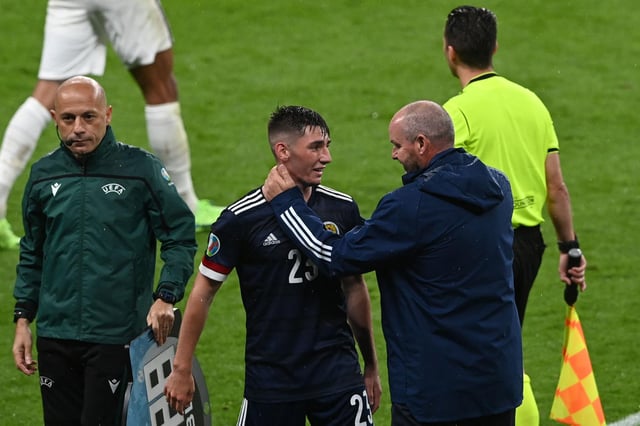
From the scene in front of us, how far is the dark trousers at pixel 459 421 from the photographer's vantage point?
16.1ft

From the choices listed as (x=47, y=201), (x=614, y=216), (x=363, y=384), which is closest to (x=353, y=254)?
(x=363, y=384)

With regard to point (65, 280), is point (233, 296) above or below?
below

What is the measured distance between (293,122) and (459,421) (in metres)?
1.16

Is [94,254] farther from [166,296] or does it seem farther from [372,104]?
[372,104]

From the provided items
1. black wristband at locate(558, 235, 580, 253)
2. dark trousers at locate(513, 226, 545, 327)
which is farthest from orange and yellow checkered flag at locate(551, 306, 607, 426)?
dark trousers at locate(513, 226, 545, 327)

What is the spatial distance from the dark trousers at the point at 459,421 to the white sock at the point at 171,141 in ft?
15.3

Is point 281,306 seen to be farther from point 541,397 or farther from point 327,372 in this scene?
point 541,397

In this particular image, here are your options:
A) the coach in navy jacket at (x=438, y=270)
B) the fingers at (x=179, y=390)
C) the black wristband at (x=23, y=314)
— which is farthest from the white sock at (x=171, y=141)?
the coach in navy jacket at (x=438, y=270)

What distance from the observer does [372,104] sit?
12.2 meters

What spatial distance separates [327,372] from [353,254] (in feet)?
1.62

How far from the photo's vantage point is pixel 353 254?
4.88 meters

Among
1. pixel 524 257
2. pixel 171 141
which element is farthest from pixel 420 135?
pixel 171 141

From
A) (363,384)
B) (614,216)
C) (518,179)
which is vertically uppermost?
(518,179)

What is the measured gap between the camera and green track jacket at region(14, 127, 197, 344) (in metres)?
5.44
